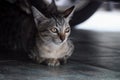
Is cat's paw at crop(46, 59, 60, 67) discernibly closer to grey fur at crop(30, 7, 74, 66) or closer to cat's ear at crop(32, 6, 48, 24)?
grey fur at crop(30, 7, 74, 66)

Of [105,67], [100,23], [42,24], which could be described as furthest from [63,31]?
[100,23]

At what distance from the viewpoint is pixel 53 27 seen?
4.08 metres

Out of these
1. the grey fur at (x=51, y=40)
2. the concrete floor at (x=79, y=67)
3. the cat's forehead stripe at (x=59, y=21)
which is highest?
the cat's forehead stripe at (x=59, y=21)

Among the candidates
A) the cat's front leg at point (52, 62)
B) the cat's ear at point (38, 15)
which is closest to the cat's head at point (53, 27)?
the cat's ear at point (38, 15)

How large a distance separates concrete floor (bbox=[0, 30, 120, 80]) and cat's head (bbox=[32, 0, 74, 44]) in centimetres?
25

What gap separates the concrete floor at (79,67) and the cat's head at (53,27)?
0.84 ft

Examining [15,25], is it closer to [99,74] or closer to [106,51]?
[106,51]

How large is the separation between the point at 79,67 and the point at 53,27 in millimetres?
408

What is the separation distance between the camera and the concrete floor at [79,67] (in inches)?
143

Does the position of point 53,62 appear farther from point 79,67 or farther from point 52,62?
point 79,67

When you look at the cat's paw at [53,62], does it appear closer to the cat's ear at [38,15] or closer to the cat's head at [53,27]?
the cat's head at [53,27]

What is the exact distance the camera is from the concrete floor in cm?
362

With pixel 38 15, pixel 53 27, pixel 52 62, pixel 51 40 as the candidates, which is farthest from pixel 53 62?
pixel 38 15

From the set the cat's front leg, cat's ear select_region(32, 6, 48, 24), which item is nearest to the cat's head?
cat's ear select_region(32, 6, 48, 24)
